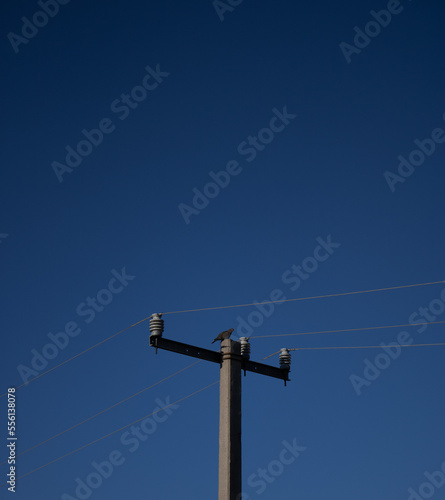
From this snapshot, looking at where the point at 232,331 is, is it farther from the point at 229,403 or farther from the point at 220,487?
the point at 220,487

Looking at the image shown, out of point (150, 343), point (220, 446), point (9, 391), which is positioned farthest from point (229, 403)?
point (9, 391)

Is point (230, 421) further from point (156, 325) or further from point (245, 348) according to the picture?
point (156, 325)

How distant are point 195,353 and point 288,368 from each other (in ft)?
7.45

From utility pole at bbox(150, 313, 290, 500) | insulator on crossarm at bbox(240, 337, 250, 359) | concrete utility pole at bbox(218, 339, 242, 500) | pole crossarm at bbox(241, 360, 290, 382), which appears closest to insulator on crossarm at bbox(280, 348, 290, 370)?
pole crossarm at bbox(241, 360, 290, 382)

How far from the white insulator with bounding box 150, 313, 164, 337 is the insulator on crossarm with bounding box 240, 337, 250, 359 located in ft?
5.13

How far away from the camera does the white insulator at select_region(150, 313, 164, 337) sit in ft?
44.9

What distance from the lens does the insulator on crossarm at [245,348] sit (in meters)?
14.1

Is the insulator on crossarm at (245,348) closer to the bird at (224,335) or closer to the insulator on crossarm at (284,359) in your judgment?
the bird at (224,335)

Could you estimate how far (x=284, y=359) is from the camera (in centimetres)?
1510

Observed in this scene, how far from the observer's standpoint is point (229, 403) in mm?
13383

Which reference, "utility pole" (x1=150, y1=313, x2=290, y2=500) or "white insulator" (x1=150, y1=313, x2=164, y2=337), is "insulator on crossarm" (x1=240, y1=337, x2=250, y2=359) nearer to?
"utility pole" (x1=150, y1=313, x2=290, y2=500)

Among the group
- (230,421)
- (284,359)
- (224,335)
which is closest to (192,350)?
(224,335)

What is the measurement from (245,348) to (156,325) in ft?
5.76

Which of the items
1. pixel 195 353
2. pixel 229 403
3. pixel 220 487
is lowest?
pixel 220 487
